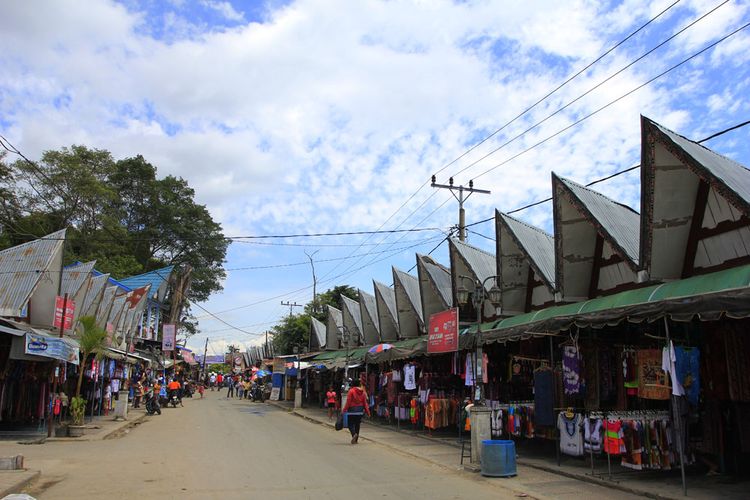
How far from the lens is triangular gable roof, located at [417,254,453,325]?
76.9 feet

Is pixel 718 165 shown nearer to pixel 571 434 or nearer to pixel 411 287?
pixel 571 434

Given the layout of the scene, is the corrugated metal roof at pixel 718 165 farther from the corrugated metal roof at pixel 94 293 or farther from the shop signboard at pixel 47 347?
the corrugated metal roof at pixel 94 293

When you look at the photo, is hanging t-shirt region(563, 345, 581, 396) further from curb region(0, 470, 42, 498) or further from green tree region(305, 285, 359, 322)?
green tree region(305, 285, 359, 322)

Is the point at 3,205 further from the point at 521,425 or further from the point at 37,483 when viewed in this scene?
the point at 521,425

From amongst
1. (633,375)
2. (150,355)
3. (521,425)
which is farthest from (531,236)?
(150,355)

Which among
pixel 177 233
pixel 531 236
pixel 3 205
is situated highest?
pixel 177 233

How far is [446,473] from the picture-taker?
1147 cm

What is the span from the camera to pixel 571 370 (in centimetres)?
1173

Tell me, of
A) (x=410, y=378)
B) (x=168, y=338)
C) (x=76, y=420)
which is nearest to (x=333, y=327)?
(x=168, y=338)

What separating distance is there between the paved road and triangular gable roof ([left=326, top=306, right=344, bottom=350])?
22.9m

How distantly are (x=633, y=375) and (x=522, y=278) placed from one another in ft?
25.4

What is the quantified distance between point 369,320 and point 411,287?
258 inches

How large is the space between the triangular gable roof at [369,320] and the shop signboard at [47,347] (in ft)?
59.5

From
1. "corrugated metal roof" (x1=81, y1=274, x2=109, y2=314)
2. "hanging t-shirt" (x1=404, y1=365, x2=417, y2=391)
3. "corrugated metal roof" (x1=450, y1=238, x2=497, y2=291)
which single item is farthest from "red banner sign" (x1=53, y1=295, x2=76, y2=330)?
"corrugated metal roof" (x1=450, y1=238, x2=497, y2=291)
